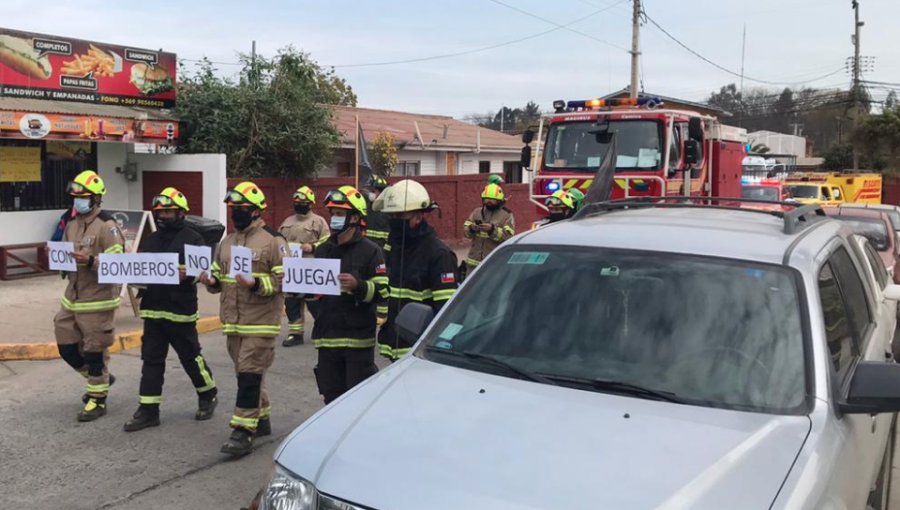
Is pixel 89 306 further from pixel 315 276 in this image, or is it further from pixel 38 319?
pixel 38 319

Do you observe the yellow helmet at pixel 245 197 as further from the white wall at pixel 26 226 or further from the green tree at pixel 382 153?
the green tree at pixel 382 153

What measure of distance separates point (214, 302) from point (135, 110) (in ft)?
14.8

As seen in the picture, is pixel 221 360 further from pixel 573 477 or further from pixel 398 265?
pixel 573 477

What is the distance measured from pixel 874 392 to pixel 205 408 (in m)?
5.22

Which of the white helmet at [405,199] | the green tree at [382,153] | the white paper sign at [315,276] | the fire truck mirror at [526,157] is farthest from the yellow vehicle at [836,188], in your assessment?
the white paper sign at [315,276]

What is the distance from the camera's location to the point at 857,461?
123 inches

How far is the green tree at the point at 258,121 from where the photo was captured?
15.2 meters

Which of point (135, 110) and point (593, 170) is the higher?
point (135, 110)

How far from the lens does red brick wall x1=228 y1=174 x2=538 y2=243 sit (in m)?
15.3

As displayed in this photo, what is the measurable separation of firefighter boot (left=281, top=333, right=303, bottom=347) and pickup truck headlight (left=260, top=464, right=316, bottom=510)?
687 cm

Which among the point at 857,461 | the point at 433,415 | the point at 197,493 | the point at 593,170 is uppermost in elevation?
the point at 593,170

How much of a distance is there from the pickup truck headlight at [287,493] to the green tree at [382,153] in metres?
19.2

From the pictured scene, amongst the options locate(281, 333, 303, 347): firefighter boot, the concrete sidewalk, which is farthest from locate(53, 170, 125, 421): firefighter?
locate(281, 333, 303, 347): firefighter boot

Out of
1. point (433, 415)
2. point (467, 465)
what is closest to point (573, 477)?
point (467, 465)
